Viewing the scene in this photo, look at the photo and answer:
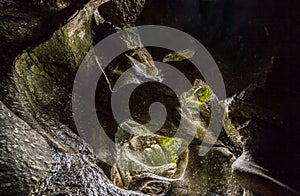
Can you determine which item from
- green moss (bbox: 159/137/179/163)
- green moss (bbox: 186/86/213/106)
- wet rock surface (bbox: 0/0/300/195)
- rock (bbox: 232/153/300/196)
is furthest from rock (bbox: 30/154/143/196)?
green moss (bbox: 159/137/179/163)

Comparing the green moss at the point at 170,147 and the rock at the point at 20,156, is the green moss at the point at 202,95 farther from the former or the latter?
the rock at the point at 20,156

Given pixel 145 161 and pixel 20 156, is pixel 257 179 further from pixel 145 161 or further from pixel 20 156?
pixel 145 161

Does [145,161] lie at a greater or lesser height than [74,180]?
lesser

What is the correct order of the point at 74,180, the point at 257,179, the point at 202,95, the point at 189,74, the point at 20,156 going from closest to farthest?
1. the point at 257,179
2. the point at 20,156
3. the point at 74,180
4. the point at 189,74
5. the point at 202,95

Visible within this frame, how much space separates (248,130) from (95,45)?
2.79 metres

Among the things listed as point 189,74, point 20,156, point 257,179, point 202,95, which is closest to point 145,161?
point 202,95

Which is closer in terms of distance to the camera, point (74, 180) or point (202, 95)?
point (74, 180)

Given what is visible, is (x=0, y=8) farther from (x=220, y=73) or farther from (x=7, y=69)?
(x=220, y=73)

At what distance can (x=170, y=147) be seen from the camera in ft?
18.6

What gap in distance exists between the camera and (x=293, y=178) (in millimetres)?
1202

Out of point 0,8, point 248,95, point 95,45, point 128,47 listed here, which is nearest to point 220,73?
point 248,95

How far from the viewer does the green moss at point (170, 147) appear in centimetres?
552

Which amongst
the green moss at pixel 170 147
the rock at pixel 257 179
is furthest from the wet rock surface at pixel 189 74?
the green moss at pixel 170 147

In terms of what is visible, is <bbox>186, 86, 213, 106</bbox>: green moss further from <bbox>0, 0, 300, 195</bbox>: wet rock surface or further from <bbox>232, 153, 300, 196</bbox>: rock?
<bbox>232, 153, 300, 196</bbox>: rock
